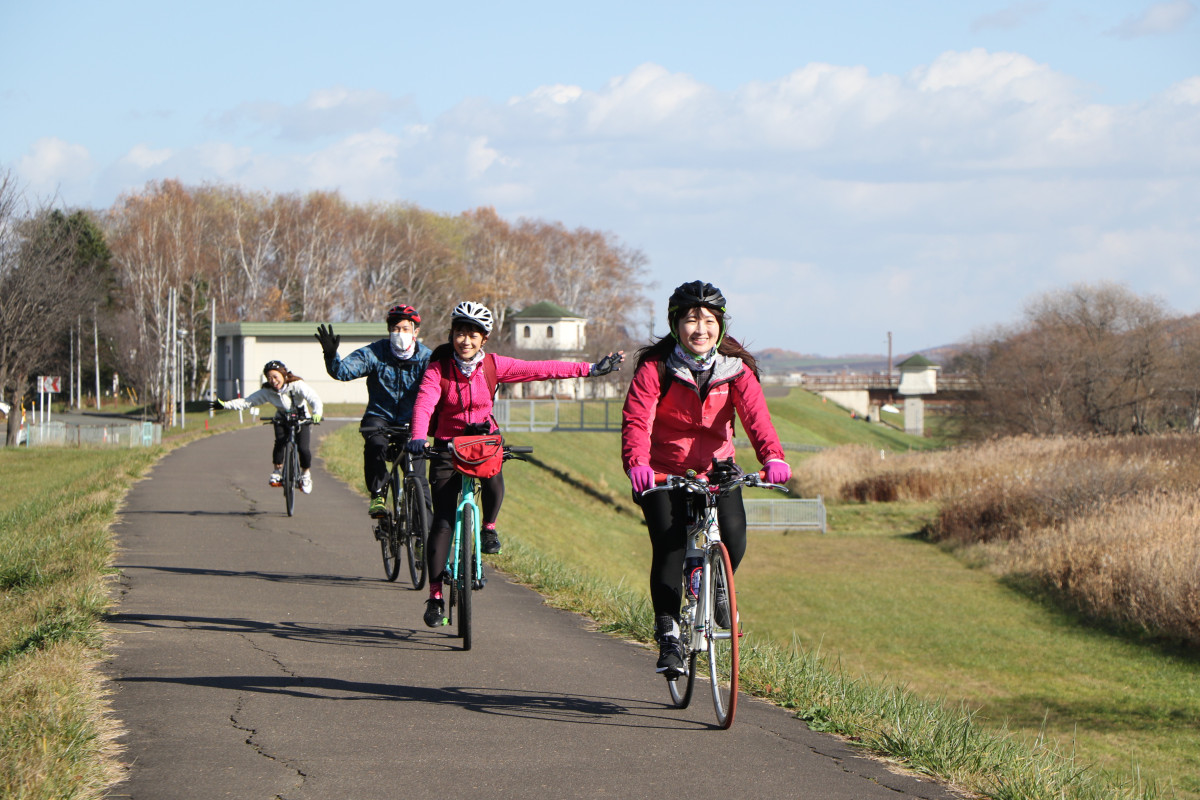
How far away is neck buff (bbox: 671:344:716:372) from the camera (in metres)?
5.55

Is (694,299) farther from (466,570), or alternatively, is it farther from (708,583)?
(466,570)

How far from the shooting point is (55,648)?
6430mm

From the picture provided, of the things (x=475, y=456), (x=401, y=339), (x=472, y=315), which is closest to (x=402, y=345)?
(x=401, y=339)

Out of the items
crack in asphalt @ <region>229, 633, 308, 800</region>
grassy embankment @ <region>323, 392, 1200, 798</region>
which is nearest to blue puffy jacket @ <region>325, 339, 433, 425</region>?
grassy embankment @ <region>323, 392, 1200, 798</region>

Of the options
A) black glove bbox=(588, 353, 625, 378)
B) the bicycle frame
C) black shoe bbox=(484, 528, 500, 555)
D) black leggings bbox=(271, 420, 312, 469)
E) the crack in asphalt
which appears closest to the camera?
the crack in asphalt

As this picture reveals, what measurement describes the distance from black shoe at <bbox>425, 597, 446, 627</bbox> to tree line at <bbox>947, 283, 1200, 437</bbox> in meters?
55.7

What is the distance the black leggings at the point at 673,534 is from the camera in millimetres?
5547

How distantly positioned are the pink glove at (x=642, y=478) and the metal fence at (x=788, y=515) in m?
37.6

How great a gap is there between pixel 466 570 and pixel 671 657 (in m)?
1.71

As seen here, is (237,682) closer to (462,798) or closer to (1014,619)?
(462,798)

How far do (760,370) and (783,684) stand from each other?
192 cm

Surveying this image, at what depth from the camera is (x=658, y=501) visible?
557cm

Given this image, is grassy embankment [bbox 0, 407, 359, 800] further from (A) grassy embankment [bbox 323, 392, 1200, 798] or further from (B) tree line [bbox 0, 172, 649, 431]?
(B) tree line [bbox 0, 172, 649, 431]

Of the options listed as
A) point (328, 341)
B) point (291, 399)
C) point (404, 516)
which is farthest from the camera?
point (291, 399)
